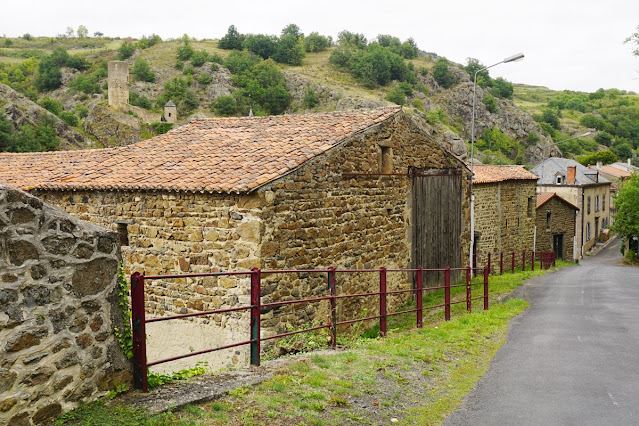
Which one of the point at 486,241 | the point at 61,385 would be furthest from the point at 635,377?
the point at 486,241

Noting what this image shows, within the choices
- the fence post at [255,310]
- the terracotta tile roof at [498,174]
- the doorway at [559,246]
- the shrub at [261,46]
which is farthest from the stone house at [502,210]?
the shrub at [261,46]

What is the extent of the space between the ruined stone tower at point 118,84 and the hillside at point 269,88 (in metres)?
1.71

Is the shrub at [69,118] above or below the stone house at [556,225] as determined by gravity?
above

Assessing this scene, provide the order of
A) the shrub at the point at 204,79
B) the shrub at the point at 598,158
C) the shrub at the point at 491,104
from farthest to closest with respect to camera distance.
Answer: the shrub at the point at 491,104 < the shrub at the point at 204,79 < the shrub at the point at 598,158

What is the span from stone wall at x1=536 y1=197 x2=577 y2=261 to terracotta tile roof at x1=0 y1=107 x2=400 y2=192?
2431 cm

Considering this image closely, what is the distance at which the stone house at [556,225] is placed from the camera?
1320 inches

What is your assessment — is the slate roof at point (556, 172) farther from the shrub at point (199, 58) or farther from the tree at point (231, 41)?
the tree at point (231, 41)

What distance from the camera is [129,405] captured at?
4234mm

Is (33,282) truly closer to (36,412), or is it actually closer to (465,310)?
(36,412)

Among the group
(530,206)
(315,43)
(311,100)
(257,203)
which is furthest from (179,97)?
(257,203)

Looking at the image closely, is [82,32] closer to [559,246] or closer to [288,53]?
[288,53]

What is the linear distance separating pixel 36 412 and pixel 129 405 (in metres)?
0.69

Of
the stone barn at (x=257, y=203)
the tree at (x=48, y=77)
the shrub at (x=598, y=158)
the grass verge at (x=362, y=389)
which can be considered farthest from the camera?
the tree at (x=48, y=77)

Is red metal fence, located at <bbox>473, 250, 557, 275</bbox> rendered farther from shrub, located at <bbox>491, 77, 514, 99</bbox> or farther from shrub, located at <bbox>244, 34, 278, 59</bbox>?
shrub, located at <bbox>244, 34, 278, 59</bbox>
